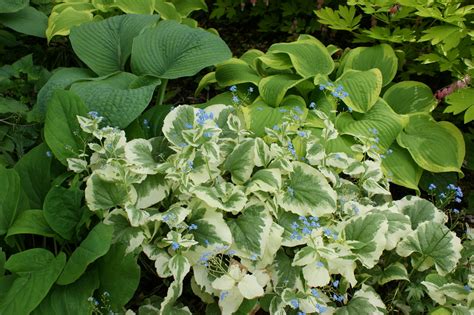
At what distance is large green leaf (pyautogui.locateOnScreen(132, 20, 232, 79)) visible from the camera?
8.42 ft

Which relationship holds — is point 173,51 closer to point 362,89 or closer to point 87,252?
point 362,89

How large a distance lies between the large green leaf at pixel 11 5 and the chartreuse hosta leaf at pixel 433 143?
2131mm

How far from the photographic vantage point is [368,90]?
2539mm

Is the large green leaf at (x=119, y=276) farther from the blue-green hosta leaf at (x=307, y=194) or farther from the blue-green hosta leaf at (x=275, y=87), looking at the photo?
the blue-green hosta leaf at (x=275, y=87)

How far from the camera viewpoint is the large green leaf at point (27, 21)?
2.92 metres

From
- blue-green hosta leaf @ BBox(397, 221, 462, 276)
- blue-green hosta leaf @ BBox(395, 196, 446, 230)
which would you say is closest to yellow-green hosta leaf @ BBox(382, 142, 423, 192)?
blue-green hosta leaf @ BBox(395, 196, 446, 230)

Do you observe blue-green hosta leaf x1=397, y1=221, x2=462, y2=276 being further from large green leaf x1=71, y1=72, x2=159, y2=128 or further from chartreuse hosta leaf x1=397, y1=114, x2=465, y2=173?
large green leaf x1=71, y1=72, x2=159, y2=128

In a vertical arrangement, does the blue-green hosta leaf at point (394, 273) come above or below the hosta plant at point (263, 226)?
below

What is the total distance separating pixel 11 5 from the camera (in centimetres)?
286

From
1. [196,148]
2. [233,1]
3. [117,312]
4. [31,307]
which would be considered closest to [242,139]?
[196,148]

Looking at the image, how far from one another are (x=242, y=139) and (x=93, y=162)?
2.03 ft

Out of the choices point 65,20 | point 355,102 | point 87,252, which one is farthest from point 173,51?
point 87,252

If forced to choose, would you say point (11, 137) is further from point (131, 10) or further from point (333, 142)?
point (333, 142)

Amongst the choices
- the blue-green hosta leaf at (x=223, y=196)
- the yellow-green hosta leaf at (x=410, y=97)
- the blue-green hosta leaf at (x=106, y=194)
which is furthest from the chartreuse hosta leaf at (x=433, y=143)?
the blue-green hosta leaf at (x=106, y=194)
